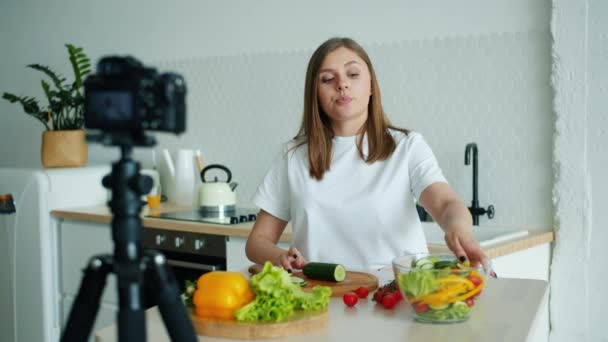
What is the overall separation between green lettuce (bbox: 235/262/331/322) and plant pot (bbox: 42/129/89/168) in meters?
2.55

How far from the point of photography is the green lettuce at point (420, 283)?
3.82 feet

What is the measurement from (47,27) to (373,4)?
2.27m

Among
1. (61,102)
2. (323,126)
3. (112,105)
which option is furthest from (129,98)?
(61,102)

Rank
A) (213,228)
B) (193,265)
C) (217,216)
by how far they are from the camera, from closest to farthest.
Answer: (213,228), (193,265), (217,216)

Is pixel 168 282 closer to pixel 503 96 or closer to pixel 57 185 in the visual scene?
pixel 503 96

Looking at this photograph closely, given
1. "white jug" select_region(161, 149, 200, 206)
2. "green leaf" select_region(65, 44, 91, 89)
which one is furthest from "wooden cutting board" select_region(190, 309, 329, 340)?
"green leaf" select_region(65, 44, 91, 89)

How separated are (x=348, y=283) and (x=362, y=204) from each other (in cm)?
43

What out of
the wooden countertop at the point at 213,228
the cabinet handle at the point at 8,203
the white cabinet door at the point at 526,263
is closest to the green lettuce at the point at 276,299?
the wooden countertop at the point at 213,228

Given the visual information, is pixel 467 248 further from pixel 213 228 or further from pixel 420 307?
pixel 213 228

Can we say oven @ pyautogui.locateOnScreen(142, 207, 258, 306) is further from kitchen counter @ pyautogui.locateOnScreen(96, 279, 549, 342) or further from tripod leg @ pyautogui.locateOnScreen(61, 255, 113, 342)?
tripod leg @ pyautogui.locateOnScreen(61, 255, 113, 342)

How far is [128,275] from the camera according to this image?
31.8 inches

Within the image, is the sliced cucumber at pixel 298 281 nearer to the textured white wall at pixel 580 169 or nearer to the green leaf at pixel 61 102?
the textured white wall at pixel 580 169

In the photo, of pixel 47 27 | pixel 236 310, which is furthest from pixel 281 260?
pixel 47 27

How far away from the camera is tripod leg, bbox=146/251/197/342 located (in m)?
0.84
